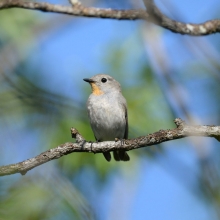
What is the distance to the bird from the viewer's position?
6873 mm

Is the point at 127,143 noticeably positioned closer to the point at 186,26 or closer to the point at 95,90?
the point at 186,26

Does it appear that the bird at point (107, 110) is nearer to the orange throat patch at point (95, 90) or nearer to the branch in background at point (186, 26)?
the orange throat patch at point (95, 90)

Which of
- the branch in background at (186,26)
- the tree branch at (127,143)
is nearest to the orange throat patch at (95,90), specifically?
the tree branch at (127,143)

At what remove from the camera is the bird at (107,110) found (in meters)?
6.87

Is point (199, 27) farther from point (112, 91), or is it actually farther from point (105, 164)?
point (112, 91)

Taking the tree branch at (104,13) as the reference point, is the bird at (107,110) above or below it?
below

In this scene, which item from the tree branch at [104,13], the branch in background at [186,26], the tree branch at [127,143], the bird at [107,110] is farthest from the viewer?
the bird at [107,110]

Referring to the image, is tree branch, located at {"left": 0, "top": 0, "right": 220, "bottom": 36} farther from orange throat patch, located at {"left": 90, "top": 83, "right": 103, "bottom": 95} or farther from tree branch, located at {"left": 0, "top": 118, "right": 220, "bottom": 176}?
orange throat patch, located at {"left": 90, "top": 83, "right": 103, "bottom": 95}

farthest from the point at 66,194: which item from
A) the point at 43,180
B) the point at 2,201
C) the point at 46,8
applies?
the point at 46,8

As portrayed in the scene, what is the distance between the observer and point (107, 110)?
7215 millimetres

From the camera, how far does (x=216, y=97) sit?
5.27 m

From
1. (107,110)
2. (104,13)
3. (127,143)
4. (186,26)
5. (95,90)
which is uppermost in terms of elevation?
(104,13)

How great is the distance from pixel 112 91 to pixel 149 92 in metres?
1.17

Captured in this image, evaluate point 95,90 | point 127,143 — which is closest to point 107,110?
point 95,90
